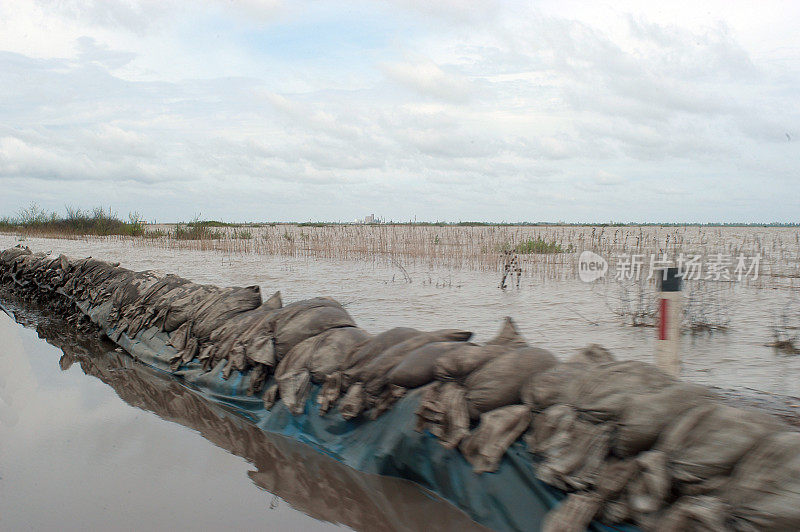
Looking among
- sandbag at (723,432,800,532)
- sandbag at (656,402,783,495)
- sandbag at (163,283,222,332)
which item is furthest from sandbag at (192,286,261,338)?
sandbag at (723,432,800,532)

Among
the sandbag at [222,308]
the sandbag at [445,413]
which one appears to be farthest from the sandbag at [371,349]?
the sandbag at [222,308]

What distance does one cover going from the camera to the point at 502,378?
249 cm

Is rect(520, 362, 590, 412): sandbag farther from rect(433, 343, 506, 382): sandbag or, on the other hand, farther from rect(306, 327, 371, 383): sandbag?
rect(306, 327, 371, 383): sandbag

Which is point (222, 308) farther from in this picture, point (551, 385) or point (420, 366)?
point (551, 385)

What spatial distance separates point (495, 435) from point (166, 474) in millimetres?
1707

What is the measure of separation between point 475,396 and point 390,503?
617 mm

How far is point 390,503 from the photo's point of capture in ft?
8.61

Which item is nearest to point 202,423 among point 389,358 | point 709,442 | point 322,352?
point 322,352

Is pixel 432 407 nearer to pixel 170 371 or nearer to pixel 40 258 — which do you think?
pixel 170 371

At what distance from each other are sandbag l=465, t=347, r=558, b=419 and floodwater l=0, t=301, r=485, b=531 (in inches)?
18.0

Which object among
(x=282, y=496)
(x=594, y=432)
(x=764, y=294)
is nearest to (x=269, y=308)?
(x=282, y=496)

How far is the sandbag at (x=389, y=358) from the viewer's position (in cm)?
300

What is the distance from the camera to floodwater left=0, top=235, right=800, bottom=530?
8.63 feet

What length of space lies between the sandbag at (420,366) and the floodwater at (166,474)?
0.45 metres
